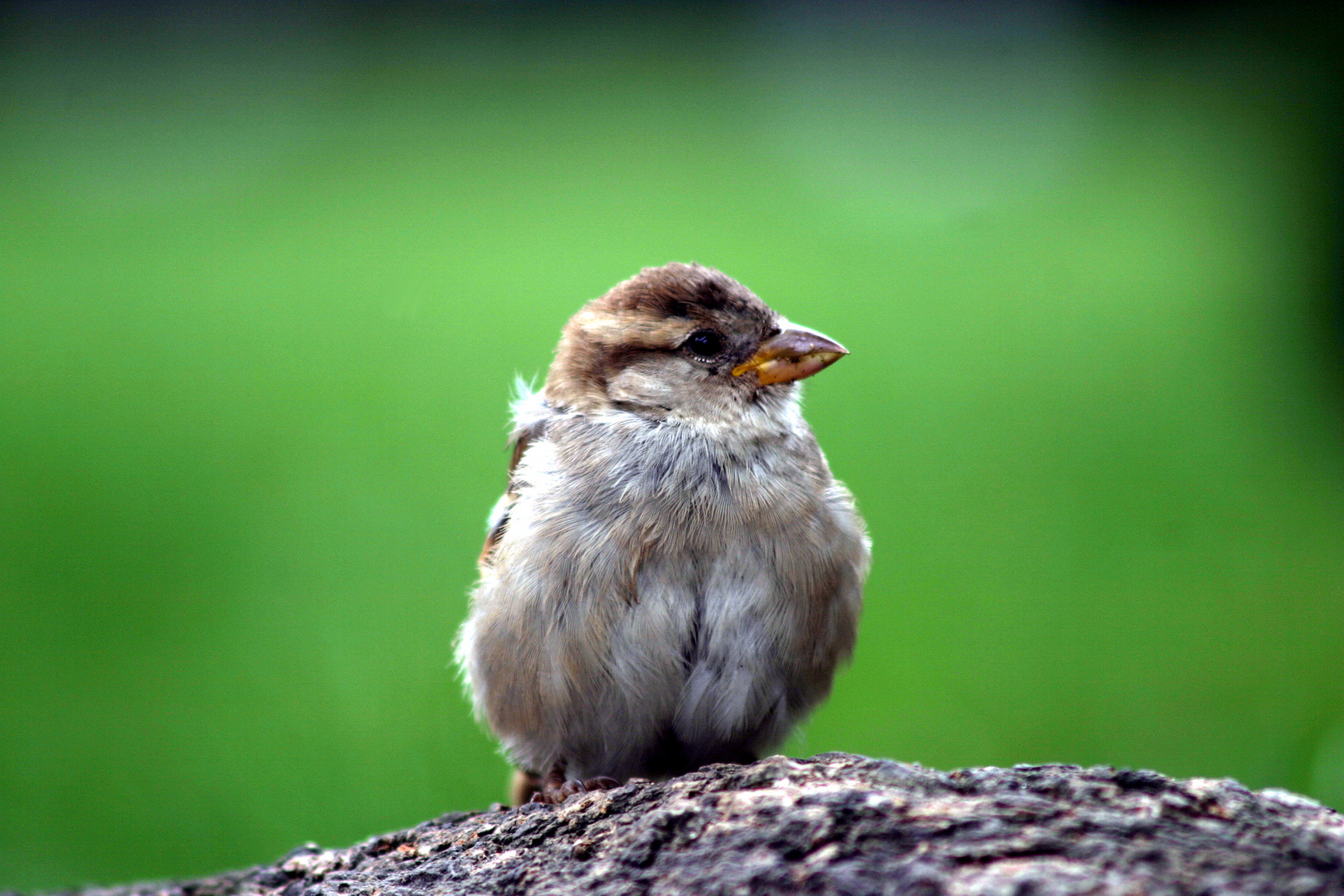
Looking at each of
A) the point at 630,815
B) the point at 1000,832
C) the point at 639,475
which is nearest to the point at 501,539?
the point at 639,475

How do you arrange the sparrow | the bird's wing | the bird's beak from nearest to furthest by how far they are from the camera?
1. the sparrow
2. the bird's beak
3. the bird's wing

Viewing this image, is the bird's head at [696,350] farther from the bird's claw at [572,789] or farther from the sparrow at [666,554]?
the bird's claw at [572,789]

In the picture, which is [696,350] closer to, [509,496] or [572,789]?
[509,496]

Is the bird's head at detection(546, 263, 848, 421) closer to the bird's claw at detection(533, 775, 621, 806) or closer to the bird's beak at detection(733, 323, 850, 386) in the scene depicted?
the bird's beak at detection(733, 323, 850, 386)

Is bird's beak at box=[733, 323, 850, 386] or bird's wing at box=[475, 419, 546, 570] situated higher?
bird's beak at box=[733, 323, 850, 386]

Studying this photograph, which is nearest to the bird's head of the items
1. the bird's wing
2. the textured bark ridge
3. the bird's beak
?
the bird's beak

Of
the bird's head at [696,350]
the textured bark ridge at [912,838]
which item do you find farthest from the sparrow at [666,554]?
the textured bark ridge at [912,838]

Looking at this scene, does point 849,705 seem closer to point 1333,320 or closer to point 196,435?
point 196,435

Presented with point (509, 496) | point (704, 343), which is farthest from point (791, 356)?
point (509, 496)
